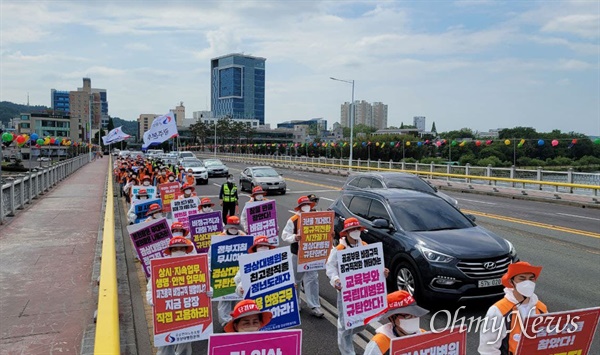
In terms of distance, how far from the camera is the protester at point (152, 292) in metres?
5.13

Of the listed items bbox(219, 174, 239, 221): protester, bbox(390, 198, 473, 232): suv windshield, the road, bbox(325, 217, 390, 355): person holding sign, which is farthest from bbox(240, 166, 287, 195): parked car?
bbox(325, 217, 390, 355): person holding sign

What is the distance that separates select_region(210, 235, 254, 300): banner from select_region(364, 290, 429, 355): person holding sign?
10.5 feet

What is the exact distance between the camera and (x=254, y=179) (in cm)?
2516

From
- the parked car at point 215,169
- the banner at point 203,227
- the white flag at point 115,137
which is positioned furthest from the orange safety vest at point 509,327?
the white flag at point 115,137

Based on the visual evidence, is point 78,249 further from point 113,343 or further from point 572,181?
point 572,181

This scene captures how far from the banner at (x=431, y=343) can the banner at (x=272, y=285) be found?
2188 millimetres

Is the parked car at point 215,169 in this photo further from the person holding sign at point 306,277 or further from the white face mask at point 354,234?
the white face mask at point 354,234

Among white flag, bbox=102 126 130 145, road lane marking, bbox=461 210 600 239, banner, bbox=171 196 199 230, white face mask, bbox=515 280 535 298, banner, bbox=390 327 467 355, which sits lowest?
road lane marking, bbox=461 210 600 239

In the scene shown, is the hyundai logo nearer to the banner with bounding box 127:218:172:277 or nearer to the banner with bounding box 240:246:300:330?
the banner with bounding box 240:246:300:330

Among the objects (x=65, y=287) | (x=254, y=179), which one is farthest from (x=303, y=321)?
(x=254, y=179)

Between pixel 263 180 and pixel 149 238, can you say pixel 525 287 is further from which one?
pixel 263 180

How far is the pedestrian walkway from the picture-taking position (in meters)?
5.79

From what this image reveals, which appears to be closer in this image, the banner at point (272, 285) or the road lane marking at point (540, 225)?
the banner at point (272, 285)

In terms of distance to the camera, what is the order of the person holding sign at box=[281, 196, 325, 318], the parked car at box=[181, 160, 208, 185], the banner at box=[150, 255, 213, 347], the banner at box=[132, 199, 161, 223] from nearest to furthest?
the banner at box=[150, 255, 213, 347]
the person holding sign at box=[281, 196, 325, 318]
the banner at box=[132, 199, 161, 223]
the parked car at box=[181, 160, 208, 185]
